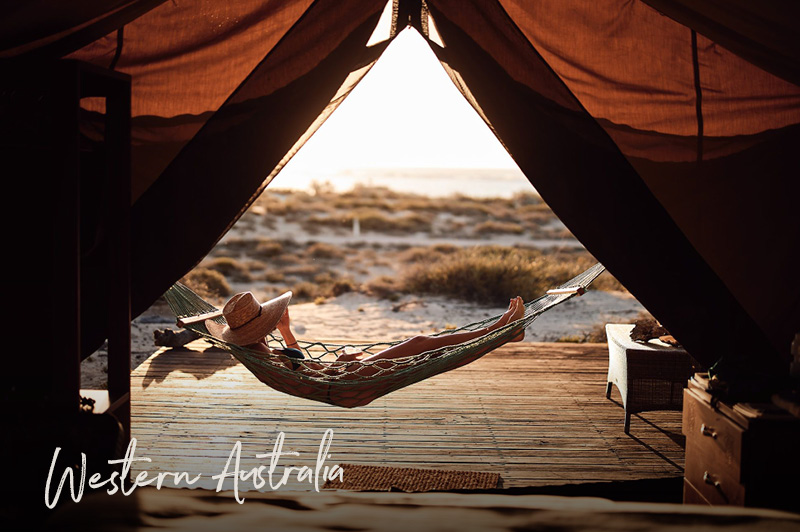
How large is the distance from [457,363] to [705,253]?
0.91 meters

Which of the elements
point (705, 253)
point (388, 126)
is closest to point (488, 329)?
point (705, 253)

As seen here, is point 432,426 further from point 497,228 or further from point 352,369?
point 497,228

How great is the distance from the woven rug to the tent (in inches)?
31.7

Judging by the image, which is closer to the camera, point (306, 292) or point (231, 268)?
point (306, 292)

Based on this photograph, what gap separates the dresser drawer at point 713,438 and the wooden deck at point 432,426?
0.50 metres

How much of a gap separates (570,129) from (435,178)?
2974 cm

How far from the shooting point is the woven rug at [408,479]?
96.3 inches

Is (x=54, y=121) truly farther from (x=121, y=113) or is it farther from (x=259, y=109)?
(x=259, y=109)

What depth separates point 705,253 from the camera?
2297mm

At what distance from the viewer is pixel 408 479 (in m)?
2.52

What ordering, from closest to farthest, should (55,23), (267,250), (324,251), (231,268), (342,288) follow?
(55,23), (342,288), (231,268), (267,250), (324,251)

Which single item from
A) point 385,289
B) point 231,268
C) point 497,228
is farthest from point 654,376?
point 497,228

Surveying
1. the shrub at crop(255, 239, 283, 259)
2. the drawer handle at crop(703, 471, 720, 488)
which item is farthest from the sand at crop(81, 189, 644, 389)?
the drawer handle at crop(703, 471, 720, 488)

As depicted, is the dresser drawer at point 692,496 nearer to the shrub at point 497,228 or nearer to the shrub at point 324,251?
the shrub at point 324,251
